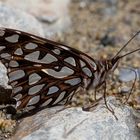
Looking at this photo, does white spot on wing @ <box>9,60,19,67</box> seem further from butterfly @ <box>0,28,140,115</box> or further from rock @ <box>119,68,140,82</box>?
rock @ <box>119,68,140,82</box>

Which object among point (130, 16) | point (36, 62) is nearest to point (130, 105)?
point (36, 62)

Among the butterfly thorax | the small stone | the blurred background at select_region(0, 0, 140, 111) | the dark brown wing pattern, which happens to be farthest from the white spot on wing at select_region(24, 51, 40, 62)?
the small stone

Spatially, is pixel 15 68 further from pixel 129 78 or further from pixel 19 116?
pixel 129 78

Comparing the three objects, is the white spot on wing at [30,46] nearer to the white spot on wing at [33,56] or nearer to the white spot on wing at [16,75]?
the white spot on wing at [33,56]

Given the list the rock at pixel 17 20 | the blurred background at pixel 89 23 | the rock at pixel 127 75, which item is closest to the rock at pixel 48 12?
the blurred background at pixel 89 23

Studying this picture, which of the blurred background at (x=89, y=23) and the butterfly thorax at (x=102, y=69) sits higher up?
the butterfly thorax at (x=102, y=69)

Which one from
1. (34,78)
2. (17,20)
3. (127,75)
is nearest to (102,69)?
(34,78)

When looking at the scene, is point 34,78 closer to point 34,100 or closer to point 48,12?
point 34,100

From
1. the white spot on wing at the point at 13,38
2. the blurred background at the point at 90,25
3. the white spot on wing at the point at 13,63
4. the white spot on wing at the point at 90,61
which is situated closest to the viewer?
the white spot on wing at the point at 13,38
